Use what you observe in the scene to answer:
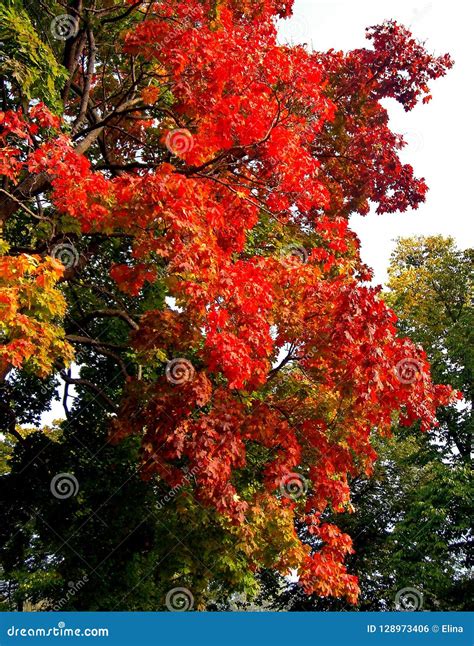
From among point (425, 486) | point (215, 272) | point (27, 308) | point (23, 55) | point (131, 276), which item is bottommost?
point (27, 308)

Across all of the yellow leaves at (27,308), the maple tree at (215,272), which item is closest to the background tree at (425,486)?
the maple tree at (215,272)

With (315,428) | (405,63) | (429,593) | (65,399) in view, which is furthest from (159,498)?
(429,593)

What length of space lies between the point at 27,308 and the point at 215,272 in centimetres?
250

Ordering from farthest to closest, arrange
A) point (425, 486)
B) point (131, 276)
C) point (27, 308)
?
point (425, 486), point (131, 276), point (27, 308)

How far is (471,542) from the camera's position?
2086cm

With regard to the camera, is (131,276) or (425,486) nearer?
(131,276)

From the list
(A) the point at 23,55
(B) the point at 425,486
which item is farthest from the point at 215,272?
(B) the point at 425,486

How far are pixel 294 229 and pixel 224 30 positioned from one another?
4232 mm

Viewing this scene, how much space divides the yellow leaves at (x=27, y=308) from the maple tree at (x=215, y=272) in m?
0.03

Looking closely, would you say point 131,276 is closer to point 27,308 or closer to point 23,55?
point 27,308

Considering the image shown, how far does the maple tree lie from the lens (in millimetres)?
8672

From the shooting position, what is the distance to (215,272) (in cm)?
884

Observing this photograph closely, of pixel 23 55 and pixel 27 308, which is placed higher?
pixel 23 55

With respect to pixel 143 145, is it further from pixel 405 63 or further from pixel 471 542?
pixel 471 542
